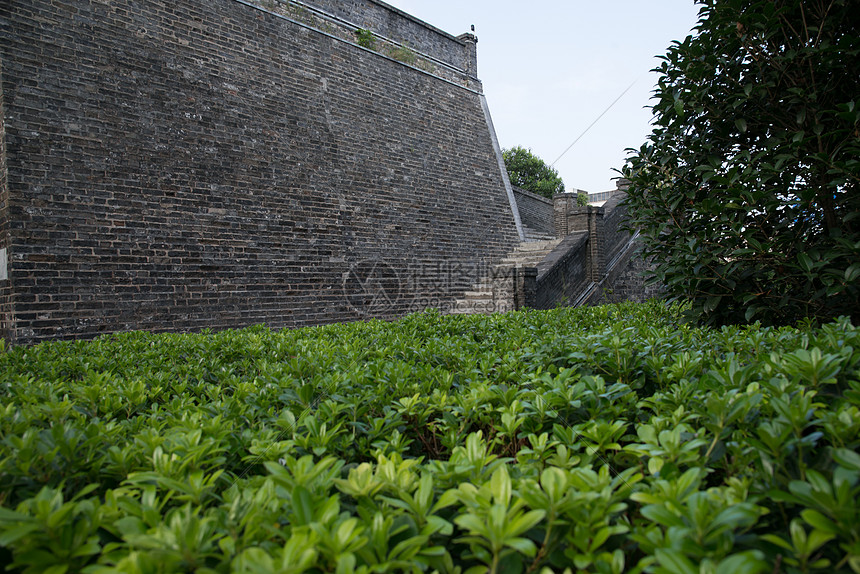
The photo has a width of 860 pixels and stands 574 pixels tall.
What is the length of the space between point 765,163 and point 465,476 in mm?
3344

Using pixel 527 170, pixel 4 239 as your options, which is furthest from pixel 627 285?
pixel 527 170

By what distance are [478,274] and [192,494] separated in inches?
488

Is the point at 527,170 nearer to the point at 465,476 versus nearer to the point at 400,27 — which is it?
the point at 400,27

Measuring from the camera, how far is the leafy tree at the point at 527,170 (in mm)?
35031

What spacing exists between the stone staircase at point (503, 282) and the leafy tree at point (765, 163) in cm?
639

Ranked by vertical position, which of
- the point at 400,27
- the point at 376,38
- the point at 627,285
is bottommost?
the point at 627,285

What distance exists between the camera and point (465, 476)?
1175 millimetres

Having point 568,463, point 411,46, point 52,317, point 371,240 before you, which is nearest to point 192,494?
point 568,463

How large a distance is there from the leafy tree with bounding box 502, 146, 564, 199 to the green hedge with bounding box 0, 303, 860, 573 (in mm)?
34202

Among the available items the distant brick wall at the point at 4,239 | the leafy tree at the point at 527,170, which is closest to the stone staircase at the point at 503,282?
the distant brick wall at the point at 4,239

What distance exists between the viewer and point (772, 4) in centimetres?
313

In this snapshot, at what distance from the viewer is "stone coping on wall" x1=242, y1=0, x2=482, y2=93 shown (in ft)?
36.3

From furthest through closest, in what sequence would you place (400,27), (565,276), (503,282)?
(400,27)
(565,276)
(503,282)

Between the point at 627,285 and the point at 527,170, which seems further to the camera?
the point at 527,170
